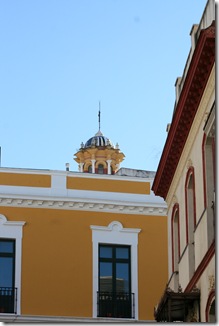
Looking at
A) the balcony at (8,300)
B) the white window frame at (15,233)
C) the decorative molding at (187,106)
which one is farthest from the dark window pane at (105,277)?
the decorative molding at (187,106)

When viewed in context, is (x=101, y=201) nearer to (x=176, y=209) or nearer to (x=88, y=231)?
(x=88, y=231)

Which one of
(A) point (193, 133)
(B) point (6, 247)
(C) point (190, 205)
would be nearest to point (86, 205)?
(B) point (6, 247)

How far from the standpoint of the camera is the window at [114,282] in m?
30.9

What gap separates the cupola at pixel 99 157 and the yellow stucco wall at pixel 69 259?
84.2ft

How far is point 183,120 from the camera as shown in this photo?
2283 cm

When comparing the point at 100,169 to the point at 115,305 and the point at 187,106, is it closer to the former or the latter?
the point at 115,305

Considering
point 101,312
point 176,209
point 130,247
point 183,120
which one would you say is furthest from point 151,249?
point 183,120

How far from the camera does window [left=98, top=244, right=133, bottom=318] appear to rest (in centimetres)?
3092

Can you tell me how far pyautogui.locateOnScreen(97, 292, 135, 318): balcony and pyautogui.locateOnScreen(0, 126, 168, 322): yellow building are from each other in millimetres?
28

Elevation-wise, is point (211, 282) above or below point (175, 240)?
below

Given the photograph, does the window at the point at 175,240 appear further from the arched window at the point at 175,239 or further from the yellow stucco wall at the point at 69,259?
the yellow stucco wall at the point at 69,259

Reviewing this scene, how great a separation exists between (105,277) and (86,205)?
217cm

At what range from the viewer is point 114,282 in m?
31.4

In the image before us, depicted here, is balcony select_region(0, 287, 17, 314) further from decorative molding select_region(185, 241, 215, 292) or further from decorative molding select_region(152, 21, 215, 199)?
decorative molding select_region(185, 241, 215, 292)
